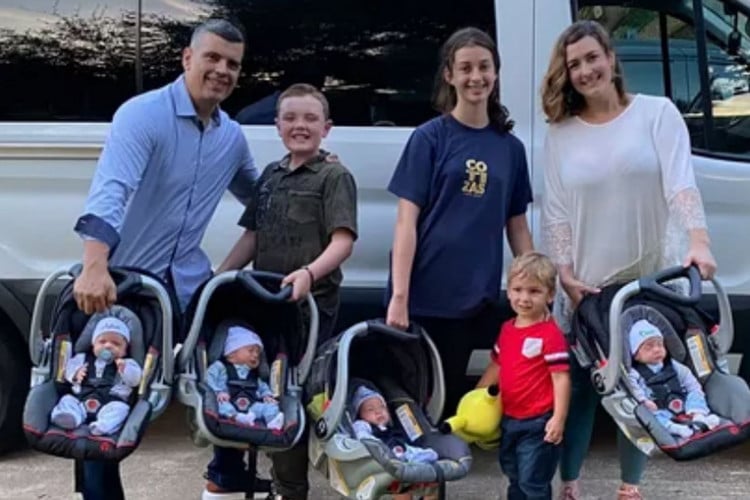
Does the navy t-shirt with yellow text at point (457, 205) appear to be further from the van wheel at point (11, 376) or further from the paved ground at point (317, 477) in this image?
the van wheel at point (11, 376)

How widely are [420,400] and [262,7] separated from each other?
5.87 feet

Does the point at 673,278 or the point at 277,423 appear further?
the point at 673,278

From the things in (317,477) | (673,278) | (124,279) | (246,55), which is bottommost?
(317,477)

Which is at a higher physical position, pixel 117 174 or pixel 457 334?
pixel 117 174

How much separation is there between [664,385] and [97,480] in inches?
73.8

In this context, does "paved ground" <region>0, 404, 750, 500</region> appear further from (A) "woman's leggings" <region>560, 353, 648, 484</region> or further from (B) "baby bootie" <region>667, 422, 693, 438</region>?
(B) "baby bootie" <region>667, 422, 693, 438</region>

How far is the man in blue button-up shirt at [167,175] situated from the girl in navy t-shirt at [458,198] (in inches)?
26.1

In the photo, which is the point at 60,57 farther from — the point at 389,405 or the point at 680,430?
the point at 680,430

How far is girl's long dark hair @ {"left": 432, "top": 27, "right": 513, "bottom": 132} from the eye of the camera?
128 inches

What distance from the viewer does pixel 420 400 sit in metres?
3.36

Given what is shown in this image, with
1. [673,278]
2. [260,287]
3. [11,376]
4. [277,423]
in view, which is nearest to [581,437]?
[673,278]

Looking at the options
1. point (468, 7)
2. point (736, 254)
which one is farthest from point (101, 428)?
point (736, 254)

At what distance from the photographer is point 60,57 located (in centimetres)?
403

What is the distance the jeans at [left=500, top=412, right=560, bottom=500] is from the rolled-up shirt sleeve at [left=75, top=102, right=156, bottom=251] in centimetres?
147
